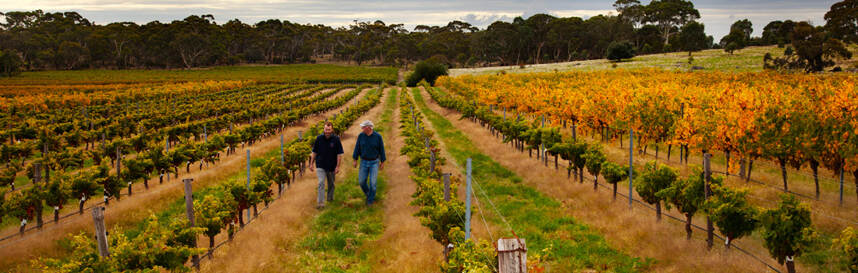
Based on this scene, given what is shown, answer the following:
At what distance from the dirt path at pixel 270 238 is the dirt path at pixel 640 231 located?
6.20m

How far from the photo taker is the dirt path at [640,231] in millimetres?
7477

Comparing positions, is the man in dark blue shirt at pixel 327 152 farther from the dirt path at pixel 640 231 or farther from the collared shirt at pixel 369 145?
the dirt path at pixel 640 231

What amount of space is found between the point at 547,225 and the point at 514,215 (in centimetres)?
100

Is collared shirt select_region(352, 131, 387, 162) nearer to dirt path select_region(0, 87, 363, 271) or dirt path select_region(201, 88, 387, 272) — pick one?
dirt path select_region(201, 88, 387, 272)

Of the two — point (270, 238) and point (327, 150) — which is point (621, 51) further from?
point (270, 238)

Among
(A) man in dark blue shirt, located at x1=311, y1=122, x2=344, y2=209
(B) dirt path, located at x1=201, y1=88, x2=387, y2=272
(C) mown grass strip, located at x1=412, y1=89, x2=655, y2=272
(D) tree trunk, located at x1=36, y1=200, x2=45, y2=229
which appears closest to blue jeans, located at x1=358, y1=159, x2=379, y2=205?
(A) man in dark blue shirt, located at x1=311, y1=122, x2=344, y2=209

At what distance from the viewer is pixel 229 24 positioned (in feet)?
440

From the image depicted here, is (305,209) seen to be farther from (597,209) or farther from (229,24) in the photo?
(229,24)

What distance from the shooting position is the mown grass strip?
7977 millimetres

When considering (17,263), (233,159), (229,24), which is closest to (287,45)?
(229,24)

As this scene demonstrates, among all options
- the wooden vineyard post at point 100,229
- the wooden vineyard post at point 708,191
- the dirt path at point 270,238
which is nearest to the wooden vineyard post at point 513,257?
the wooden vineyard post at point 100,229

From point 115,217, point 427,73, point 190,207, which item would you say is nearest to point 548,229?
point 190,207

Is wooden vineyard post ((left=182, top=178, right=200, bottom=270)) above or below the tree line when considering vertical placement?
below

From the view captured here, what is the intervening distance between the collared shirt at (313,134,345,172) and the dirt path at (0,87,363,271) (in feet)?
11.4
